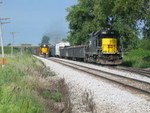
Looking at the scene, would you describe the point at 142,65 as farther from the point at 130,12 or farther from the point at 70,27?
the point at 70,27

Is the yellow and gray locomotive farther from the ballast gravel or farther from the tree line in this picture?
the ballast gravel

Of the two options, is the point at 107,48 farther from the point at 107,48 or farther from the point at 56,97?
the point at 56,97


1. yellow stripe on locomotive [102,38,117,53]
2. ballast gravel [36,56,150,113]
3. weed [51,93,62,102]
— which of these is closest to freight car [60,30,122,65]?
yellow stripe on locomotive [102,38,117,53]

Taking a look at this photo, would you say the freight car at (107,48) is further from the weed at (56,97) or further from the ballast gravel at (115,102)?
the weed at (56,97)

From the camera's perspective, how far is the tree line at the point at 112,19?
24844 mm

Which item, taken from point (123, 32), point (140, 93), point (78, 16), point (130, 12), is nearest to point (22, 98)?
point (140, 93)

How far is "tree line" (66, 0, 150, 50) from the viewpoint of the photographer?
2484cm

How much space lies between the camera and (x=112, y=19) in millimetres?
54812

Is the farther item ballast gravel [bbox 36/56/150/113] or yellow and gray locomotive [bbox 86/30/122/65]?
yellow and gray locomotive [bbox 86/30/122/65]

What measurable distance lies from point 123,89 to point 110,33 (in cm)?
1632

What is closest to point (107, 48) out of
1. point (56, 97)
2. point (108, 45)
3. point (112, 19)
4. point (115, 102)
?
point (108, 45)

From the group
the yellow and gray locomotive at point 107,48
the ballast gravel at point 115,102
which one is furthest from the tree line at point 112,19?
the ballast gravel at point 115,102

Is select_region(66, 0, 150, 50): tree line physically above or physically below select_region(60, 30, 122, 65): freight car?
above

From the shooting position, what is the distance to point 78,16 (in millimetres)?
60875
